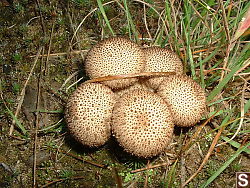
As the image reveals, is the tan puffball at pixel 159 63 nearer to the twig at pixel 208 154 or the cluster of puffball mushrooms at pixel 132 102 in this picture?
the cluster of puffball mushrooms at pixel 132 102

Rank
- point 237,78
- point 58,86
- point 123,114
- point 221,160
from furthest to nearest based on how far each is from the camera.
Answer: point 58,86 < point 237,78 < point 221,160 < point 123,114

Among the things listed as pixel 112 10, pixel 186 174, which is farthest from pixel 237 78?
pixel 112 10

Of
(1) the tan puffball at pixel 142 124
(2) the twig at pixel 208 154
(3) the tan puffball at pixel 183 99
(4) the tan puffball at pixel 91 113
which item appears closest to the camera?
(1) the tan puffball at pixel 142 124

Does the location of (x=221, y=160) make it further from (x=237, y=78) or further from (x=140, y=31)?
(x=140, y=31)

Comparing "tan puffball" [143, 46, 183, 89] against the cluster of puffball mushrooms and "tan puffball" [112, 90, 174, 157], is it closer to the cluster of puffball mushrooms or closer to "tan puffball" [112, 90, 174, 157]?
the cluster of puffball mushrooms

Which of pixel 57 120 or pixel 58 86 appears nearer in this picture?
pixel 57 120

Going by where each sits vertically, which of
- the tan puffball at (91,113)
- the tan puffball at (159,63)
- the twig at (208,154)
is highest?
the tan puffball at (159,63)

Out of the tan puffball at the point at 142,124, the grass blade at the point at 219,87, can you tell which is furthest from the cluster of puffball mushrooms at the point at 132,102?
the grass blade at the point at 219,87

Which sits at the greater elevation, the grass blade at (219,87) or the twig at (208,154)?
the grass blade at (219,87)
